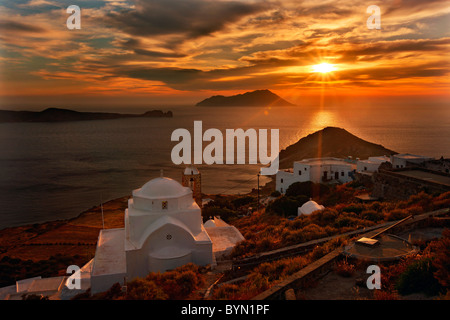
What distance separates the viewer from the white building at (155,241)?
43.5ft

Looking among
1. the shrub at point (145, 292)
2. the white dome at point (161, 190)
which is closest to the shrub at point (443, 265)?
the shrub at point (145, 292)

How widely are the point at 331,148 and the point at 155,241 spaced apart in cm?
7591

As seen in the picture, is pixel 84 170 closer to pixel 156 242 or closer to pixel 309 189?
pixel 309 189

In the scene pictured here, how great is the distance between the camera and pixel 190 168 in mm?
24422

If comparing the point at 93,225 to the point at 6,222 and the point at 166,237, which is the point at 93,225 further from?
the point at 166,237

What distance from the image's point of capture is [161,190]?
15.1 m

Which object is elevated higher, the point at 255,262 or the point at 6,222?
the point at 255,262

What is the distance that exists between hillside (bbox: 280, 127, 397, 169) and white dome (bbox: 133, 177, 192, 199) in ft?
192

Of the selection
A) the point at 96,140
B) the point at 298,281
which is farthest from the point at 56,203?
the point at 96,140

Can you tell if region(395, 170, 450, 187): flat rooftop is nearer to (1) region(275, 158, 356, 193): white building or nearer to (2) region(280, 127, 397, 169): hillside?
(1) region(275, 158, 356, 193): white building

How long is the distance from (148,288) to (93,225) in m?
36.3

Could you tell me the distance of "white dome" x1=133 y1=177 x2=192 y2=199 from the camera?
590 inches

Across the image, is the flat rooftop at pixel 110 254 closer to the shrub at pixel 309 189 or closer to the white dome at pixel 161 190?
the white dome at pixel 161 190
